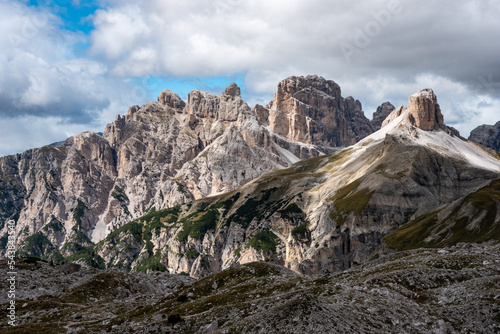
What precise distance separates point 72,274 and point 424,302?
12834 centimetres

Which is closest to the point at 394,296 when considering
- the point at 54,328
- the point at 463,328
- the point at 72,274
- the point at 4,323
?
the point at 463,328

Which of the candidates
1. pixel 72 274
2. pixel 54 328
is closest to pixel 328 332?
pixel 54 328

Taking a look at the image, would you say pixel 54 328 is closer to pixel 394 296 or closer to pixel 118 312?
pixel 118 312

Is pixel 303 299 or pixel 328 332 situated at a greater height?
pixel 303 299

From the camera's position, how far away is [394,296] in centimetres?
7156

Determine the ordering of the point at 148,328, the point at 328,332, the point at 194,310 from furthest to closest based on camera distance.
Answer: the point at 194,310 < the point at 148,328 < the point at 328,332

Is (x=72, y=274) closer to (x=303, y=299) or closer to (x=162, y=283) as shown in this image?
(x=162, y=283)

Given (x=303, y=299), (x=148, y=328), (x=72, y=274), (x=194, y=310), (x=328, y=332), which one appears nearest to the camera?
(x=328, y=332)

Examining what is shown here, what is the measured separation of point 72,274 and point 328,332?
132090 mm

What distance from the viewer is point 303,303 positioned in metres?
57.4

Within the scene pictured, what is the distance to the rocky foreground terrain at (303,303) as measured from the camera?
59.0 meters

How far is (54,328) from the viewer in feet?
286

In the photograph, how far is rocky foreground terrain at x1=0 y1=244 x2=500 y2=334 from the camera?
5897 centimetres

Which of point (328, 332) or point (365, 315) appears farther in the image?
point (365, 315)
